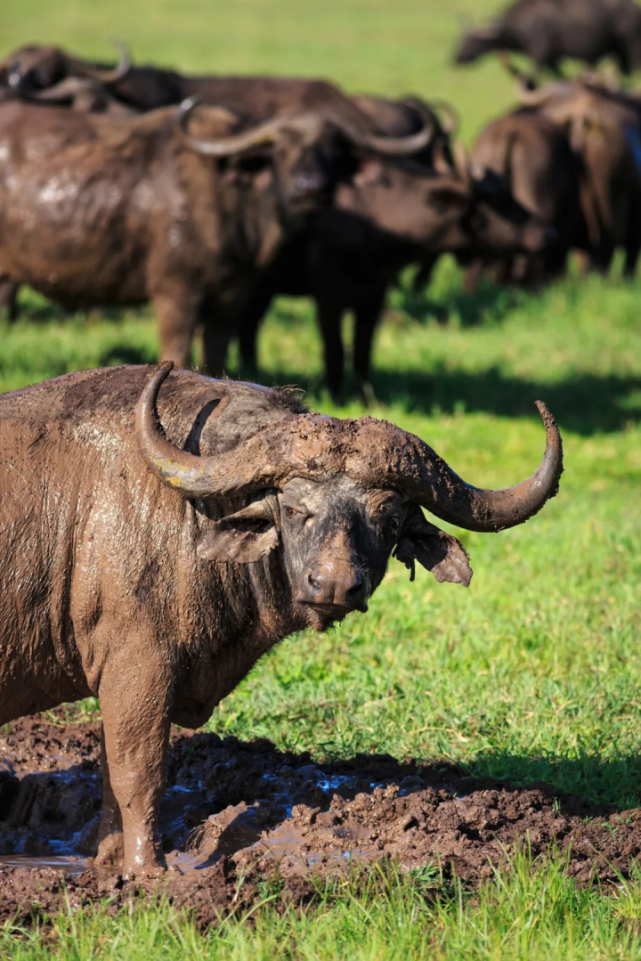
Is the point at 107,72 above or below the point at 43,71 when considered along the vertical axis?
below

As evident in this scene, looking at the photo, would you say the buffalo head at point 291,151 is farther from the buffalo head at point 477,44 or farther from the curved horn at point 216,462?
the buffalo head at point 477,44

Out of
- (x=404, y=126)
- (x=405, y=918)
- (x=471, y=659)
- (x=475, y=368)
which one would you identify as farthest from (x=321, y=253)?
(x=405, y=918)

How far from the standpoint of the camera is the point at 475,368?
13.2 meters

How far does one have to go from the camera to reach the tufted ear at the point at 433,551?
451 centimetres

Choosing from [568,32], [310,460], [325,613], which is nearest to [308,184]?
[310,460]

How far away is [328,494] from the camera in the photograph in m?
4.20

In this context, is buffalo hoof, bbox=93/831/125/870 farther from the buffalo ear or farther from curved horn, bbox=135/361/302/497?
the buffalo ear

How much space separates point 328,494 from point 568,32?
3193 cm

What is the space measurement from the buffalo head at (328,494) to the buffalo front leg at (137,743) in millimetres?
479

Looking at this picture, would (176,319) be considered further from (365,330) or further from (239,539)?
(239,539)

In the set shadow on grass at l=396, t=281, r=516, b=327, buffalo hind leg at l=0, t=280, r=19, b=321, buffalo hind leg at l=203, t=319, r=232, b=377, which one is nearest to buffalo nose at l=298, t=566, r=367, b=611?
buffalo hind leg at l=203, t=319, r=232, b=377

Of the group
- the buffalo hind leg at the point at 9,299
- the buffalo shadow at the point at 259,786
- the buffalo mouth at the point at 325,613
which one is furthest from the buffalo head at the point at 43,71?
the buffalo mouth at the point at 325,613

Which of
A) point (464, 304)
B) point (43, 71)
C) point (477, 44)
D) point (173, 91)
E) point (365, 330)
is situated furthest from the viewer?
point (477, 44)

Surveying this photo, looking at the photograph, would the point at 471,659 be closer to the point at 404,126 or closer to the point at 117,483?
the point at 117,483
